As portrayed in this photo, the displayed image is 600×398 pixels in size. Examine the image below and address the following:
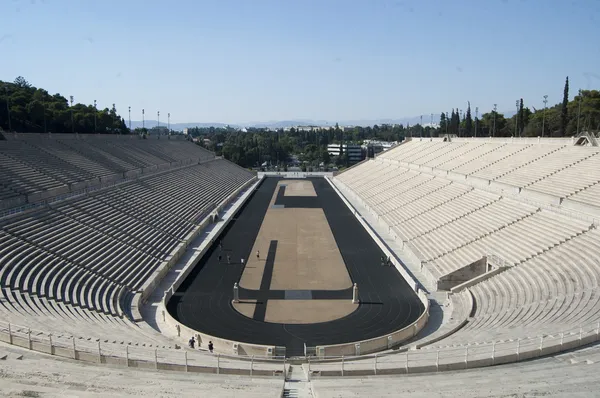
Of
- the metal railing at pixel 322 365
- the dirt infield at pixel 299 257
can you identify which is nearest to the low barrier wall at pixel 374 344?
the metal railing at pixel 322 365

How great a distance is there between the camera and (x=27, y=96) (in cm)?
5369

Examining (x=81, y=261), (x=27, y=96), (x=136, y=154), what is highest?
(x=27, y=96)

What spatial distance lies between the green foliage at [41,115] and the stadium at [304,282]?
1367 centimetres

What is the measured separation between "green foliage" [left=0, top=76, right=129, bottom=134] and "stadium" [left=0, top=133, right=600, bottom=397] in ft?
44.9

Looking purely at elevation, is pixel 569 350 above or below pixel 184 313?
above

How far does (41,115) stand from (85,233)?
115ft

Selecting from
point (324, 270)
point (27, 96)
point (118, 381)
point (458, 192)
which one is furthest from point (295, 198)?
point (118, 381)

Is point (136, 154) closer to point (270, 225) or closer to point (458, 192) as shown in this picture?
point (270, 225)

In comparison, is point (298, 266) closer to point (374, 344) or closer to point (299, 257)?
point (299, 257)

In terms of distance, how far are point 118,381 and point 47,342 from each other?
9.10 feet

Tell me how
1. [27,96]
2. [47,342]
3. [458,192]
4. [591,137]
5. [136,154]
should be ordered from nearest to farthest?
[47,342], [591,137], [458,192], [136,154], [27,96]

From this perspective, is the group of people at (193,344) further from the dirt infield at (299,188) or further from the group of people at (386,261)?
the dirt infield at (299,188)

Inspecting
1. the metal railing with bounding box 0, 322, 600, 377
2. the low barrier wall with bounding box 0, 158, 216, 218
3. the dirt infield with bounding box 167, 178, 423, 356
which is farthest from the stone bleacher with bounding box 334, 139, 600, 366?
the low barrier wall with bounding box 0, 158, 216, 218

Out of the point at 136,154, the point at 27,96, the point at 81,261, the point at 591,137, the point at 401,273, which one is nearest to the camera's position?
the point at 81,261
